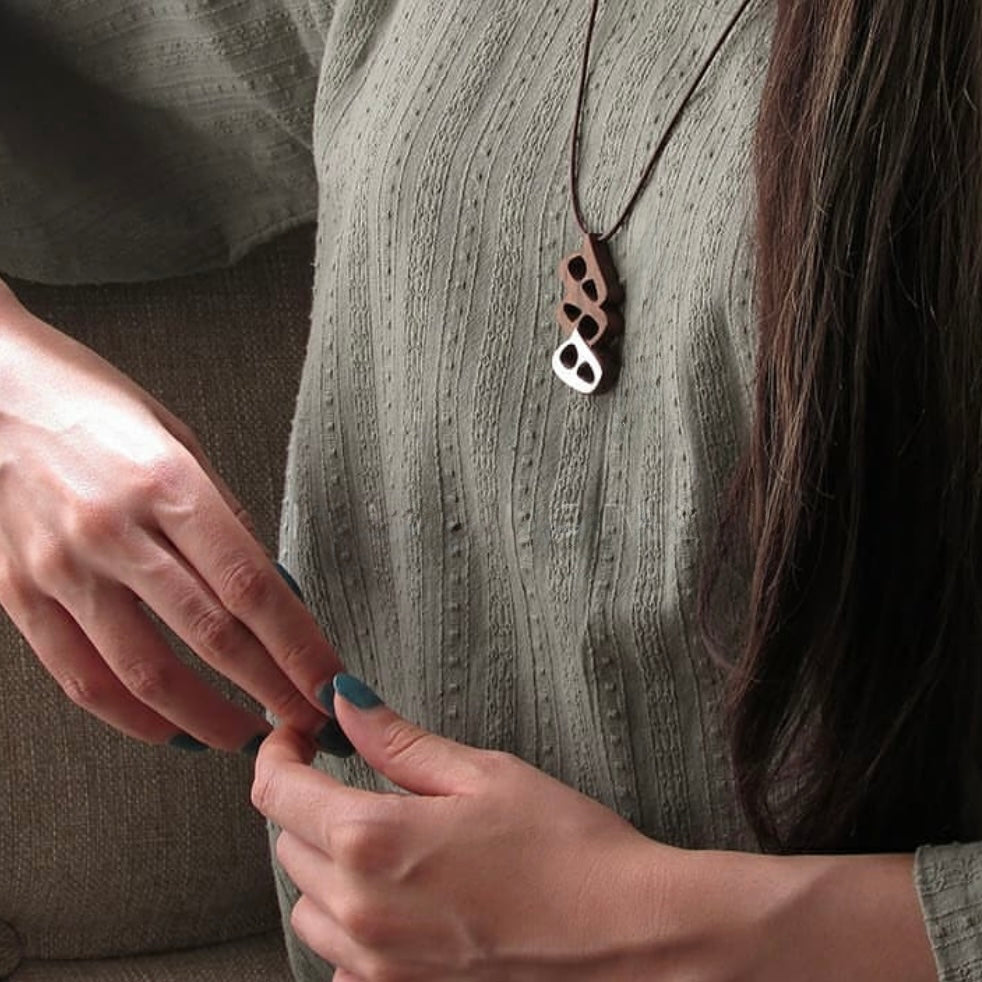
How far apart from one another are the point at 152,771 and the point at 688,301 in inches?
23.5

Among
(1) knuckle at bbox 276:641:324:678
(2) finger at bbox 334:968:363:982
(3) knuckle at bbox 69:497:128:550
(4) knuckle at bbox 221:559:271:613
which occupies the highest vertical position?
(3) knuckle at bbox 69:497:128:550

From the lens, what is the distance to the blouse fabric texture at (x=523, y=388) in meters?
0.65

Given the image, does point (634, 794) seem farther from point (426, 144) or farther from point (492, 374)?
point (426, 144)

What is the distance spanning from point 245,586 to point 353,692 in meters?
0.06

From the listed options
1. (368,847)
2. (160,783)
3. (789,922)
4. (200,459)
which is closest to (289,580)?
(200,459)

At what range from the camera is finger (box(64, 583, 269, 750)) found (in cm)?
74

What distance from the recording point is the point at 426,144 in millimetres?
752

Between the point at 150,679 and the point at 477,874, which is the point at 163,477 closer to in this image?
the point at 150,679

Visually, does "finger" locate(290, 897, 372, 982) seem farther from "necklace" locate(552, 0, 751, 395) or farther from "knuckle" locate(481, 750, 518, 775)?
"necklace" locate(552, 0, 751, 395)

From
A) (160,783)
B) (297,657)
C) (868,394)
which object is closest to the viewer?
(868,394)

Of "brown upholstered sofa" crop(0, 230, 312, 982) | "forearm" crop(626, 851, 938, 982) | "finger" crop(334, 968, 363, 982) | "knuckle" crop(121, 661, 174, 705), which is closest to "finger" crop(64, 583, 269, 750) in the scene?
"knuckle" crop(121, 661, 174, 705)

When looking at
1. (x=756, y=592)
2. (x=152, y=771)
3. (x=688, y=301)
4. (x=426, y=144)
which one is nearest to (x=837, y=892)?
(x=756, y=592)

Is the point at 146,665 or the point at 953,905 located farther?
the point at 146,665

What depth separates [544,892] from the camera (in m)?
0.63
